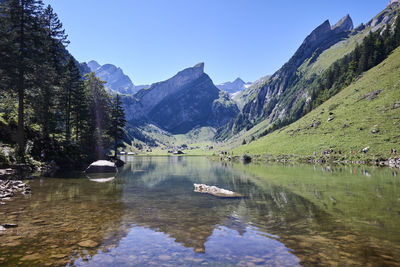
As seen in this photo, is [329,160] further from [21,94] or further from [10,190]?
[21,94]

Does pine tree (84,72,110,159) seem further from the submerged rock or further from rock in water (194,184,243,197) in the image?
the submerged rock

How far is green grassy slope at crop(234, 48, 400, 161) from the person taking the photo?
195ft

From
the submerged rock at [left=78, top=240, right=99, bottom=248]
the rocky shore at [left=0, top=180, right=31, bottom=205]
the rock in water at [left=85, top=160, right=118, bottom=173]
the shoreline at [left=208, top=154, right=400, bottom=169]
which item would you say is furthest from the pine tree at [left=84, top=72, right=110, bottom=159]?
the shoreline at [left=208, top=154, right=400, bottom=169]

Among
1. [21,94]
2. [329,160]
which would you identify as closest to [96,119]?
[21,94]

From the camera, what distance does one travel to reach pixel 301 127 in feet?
321

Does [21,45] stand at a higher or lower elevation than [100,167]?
higher

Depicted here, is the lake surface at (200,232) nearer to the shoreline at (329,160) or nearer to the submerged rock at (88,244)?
the submerged rock at (88,244)

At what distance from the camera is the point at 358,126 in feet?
226

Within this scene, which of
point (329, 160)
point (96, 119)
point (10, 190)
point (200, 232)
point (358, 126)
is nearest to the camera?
point (200, 232)

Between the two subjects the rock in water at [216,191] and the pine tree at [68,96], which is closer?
the rock in water at [216,191]

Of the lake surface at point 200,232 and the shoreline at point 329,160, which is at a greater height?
the shoreline at point 329,160

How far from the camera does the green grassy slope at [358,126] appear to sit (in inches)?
2338

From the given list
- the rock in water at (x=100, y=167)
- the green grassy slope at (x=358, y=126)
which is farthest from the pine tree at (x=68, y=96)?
the green grassy slope at (x=358, y=126)

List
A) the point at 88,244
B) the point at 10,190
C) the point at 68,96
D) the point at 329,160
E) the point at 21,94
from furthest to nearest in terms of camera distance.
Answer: the point at 329,160, the point at 68,96, the point at 21,94, the point at 10,190, the point at 88,244
